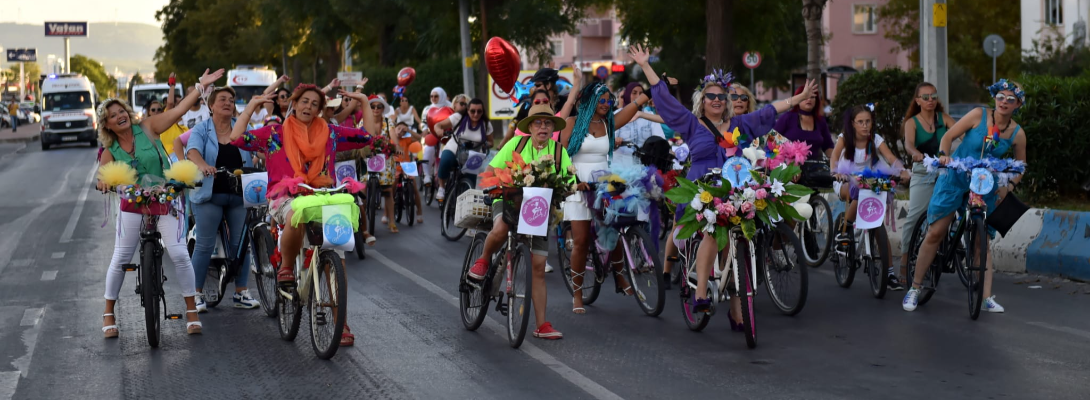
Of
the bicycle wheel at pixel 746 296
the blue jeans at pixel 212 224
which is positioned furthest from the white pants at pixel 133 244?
the bicycle wheel at pixel 746 296

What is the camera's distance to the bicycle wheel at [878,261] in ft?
33.2

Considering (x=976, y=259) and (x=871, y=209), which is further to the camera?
(x=871, y=209)

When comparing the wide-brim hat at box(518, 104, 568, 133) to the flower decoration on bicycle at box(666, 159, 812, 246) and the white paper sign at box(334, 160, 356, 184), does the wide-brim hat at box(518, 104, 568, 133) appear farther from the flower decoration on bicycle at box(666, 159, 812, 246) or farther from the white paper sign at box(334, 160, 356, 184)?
the white paper sign at box(334, 160, 356, 184)

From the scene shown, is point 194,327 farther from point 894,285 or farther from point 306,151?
point 894,285

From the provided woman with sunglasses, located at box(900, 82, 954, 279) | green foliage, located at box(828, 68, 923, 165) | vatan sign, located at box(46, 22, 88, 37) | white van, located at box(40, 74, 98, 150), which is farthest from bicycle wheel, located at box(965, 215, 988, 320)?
vatan sign, located at box(46, 22, 88, 37)

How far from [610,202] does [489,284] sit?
1.30 meters

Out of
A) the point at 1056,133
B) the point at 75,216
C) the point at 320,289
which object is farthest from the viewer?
the point at 75,216

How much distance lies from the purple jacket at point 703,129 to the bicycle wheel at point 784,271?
67cm

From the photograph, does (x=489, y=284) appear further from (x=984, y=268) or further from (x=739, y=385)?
(x=984, y=268)

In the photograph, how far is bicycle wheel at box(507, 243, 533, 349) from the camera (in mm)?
8094

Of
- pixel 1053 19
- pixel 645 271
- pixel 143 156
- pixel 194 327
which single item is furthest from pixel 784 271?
pixel 1053 19

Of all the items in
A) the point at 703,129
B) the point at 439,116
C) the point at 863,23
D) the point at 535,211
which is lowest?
the point at 535,211

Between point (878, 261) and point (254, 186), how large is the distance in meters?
4.97

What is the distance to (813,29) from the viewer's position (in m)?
22.9
